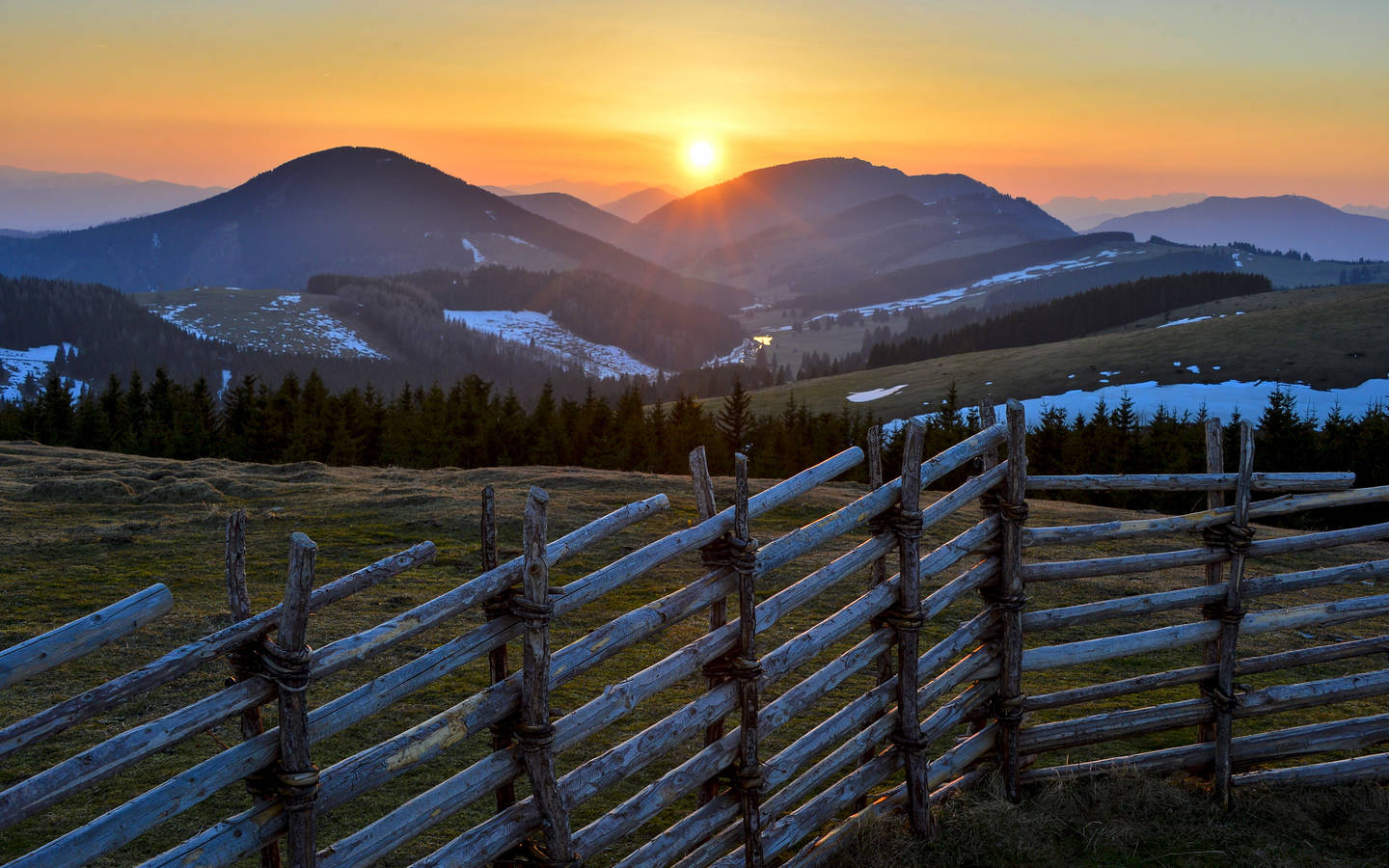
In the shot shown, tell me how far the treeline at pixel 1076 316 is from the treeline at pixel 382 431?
98759 millimetres

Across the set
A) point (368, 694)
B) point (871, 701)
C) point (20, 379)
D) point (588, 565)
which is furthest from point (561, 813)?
point (20, 379)

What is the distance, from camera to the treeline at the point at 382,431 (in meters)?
49.8

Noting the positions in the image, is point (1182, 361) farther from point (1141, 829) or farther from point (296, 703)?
point (296, 703)

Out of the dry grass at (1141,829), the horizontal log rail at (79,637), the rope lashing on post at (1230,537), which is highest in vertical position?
the horizontal log rail at (79,637)

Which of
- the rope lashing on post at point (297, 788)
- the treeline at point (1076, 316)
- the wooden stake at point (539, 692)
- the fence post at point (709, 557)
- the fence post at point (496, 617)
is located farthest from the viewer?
the treeline at point (1076, 316)

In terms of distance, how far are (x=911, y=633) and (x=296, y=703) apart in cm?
389

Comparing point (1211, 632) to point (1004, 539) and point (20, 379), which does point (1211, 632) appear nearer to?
point (1004, 539)

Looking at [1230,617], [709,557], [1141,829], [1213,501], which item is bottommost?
[1141,829]

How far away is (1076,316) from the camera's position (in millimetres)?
153125

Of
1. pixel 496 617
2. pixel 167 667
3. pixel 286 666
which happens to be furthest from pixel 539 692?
pixel 167 667

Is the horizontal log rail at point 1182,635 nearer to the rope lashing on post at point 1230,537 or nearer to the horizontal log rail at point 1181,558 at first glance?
the horizontal log rail at point 1181,558

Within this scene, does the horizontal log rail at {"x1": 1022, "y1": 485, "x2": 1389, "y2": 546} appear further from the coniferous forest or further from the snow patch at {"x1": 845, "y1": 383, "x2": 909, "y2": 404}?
the snow patch at {"x1": 845, "y1": 383, "x2": 909, "y2": 404}

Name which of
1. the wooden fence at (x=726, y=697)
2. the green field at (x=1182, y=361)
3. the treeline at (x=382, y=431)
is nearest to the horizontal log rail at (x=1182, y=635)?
the wooden fence at (x=726, y=697)

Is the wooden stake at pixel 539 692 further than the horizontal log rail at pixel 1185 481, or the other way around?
the horizontal log rail at pixel 1185 481
